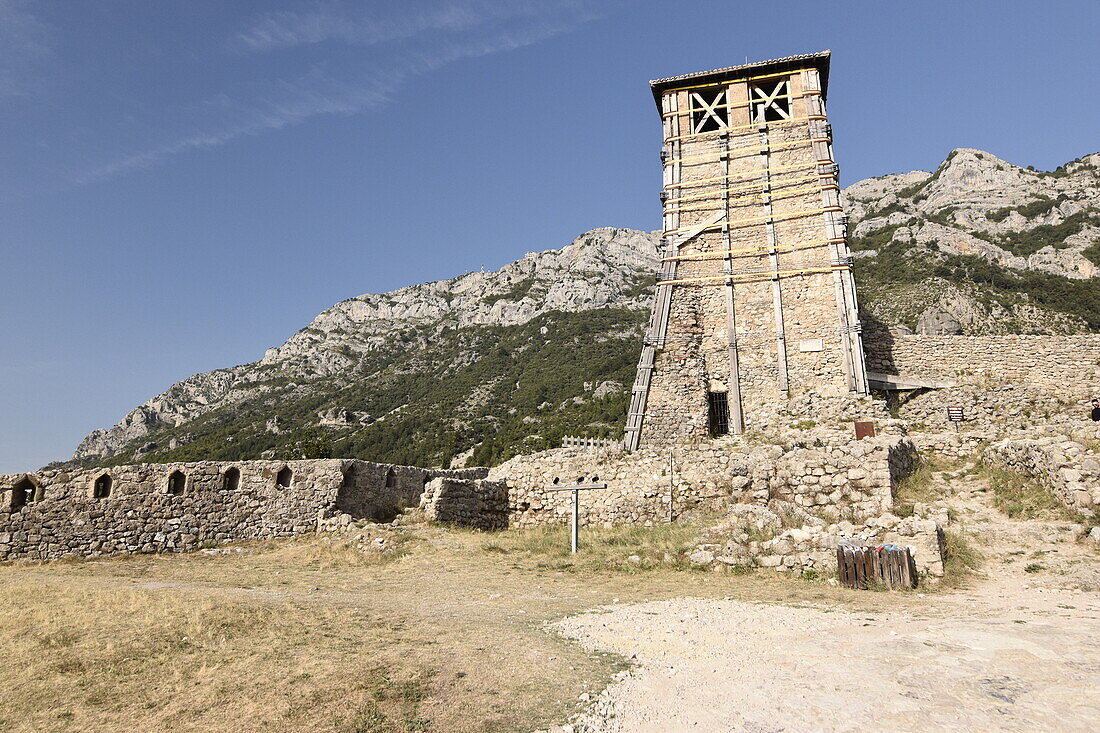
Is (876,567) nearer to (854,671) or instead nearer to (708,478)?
(854,671)

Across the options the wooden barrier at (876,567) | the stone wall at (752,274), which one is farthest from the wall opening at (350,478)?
the wooden barrier at (876,567)

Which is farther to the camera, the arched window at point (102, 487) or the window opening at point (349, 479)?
the window opening at point (349, 479)

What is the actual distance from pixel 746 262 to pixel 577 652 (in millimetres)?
22321

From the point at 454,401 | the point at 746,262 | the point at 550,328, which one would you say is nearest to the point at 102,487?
the point at 746,262

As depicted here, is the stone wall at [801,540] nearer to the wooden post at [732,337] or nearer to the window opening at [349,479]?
the wooden post at [732,337]

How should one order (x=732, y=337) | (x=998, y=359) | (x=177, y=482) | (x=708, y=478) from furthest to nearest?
(x=732, y=337) → (x=998, y=359) → (x=177, y=482) → (x=708, y=478)

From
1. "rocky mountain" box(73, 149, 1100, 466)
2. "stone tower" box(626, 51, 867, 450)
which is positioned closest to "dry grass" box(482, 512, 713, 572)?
"stone tower" box(626, 51, 867, 450)

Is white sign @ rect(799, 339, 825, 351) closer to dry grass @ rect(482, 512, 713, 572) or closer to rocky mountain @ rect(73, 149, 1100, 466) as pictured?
dry grass @ rect(482, 512, 713, 572)

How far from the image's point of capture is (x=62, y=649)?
7934 millimetres

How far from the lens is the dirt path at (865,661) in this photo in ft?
18.0

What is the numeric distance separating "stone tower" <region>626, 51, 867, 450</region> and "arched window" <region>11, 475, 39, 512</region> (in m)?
19.9

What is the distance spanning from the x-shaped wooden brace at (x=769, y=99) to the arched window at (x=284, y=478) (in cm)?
2590

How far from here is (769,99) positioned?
2941 centimetres

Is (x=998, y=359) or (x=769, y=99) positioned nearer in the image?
(x=998, y=359)
